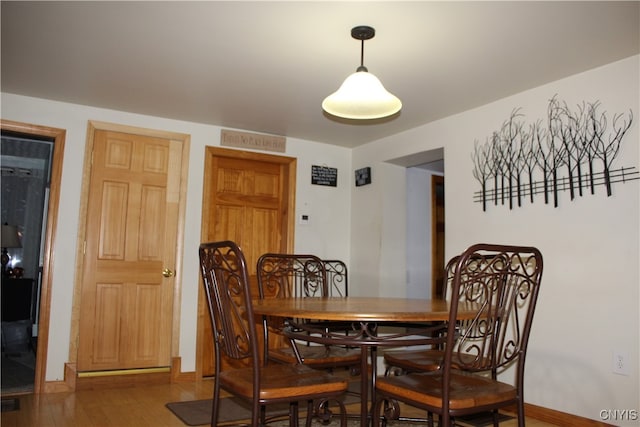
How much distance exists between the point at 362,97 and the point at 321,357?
1.38 m

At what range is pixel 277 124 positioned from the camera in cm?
418

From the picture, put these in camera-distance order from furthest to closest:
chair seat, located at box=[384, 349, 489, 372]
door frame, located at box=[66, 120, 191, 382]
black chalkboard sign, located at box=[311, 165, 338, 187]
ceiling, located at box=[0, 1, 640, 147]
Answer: black chalkboard sign, located at box=[311, 165, 338, 187]
door frame, located at box=[66, 120, 191, 382]
chair seat, located at box=[384, 349, 489, 372]
ceiling, located at box=[0, 1, 640, 147]

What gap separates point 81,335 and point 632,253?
12.1 ft

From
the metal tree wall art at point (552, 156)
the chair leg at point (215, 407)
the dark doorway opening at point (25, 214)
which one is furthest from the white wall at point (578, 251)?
the dark doorway opening at point (25, 214)

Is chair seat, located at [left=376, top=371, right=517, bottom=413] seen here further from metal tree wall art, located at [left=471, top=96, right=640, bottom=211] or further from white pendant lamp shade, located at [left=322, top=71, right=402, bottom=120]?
metal tree wall art, located at [left=471, top=96, right=640, bottom=211]

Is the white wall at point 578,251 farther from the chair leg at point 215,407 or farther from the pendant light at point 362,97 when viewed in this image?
the chair leg at point 215,407

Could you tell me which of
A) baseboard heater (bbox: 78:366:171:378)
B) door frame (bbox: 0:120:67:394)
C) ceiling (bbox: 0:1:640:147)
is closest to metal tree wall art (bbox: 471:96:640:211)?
ceiling (bbox: 0:1:640:147)

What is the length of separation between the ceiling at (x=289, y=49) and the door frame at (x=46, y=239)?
26 cm

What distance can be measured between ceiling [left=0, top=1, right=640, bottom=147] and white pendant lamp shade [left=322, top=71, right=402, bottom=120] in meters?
0.31

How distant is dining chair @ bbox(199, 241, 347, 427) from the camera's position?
1.74 metres

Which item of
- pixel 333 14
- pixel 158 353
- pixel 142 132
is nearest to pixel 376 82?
pixel 333 14

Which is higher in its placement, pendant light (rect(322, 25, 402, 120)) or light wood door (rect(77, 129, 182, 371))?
pendant light (rect(322, 25, 402, 120))

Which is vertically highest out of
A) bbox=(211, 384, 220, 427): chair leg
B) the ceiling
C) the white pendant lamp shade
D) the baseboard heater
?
the ceiling

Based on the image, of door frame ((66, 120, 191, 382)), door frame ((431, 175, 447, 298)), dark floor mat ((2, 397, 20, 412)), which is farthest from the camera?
door frame ((431, 175, 447, 298))
